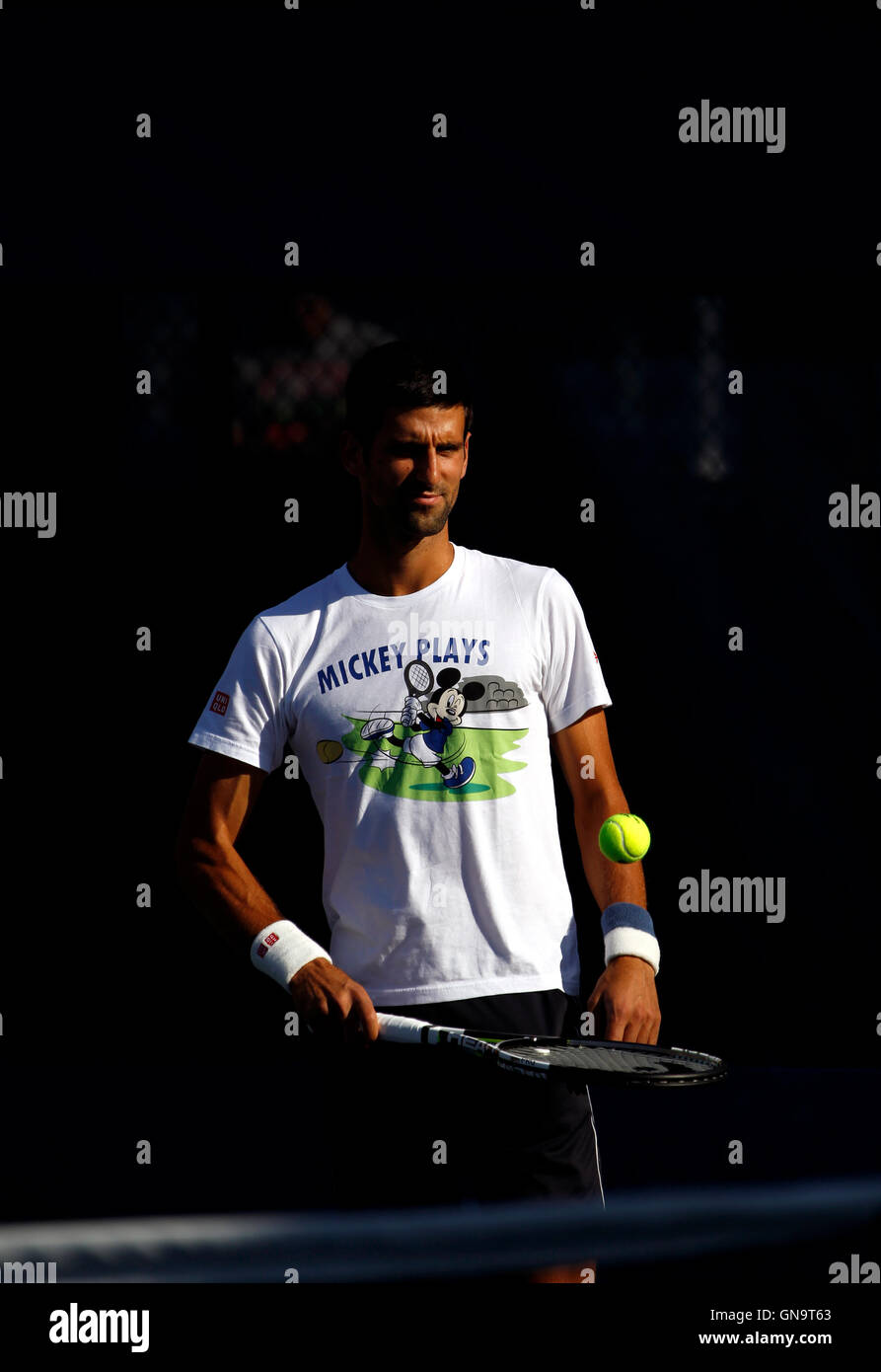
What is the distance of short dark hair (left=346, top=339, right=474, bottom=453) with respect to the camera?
3.32 meters

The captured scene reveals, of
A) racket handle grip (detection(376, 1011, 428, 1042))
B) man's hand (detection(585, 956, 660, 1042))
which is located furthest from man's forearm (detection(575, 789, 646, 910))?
racket handle grip (detection(376, 1011, 428, 1042))

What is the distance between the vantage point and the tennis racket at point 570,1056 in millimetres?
2861

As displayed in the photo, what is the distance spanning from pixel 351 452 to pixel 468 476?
38.6 inches

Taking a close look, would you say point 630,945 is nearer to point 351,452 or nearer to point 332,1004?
point 332,1004

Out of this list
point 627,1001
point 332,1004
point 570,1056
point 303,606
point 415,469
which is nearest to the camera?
point 570,1056

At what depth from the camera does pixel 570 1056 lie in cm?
298

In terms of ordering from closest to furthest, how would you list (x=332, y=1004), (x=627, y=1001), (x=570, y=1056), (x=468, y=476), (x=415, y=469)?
(x=570, y=1056)
(x=332, y=1004)
(x=627, y=1001)
(x=415, y=469)
(x=468, y=476)

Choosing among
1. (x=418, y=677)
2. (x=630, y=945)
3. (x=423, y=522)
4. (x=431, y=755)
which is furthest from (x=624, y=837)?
(x=423, y=522)

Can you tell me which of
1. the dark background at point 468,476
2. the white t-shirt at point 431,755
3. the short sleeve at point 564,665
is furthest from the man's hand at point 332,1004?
the dark background at point 468,476

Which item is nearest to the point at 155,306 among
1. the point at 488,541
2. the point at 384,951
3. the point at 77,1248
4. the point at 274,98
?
the point at 274,98

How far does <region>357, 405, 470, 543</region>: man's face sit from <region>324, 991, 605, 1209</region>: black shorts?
103 centimetres

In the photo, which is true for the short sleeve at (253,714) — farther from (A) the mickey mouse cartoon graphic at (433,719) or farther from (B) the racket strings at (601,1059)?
(B) the racket strings at (601,1059)

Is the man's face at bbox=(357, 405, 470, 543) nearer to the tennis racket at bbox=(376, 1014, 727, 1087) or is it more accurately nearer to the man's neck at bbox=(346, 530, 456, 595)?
the man's neck at bbox=(346, 530, 456, 595)

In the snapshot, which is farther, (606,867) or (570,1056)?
(606,867)
